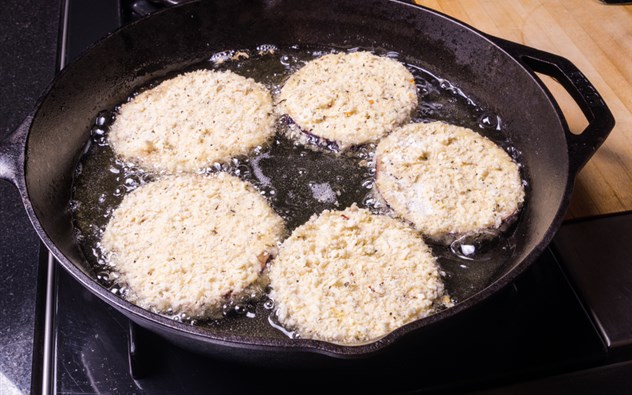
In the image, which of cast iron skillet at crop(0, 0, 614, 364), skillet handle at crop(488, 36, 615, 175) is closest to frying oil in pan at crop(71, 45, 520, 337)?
cast iron skillet at crop(0, 0, 614, 364)

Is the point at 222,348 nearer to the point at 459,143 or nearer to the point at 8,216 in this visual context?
the point at 459,143

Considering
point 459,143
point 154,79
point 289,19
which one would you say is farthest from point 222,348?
point 289,19

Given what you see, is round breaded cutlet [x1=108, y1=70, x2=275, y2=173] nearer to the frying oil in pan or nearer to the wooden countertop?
the frying oil in pan

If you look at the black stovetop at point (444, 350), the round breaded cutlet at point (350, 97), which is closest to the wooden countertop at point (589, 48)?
the black stovetop at point (444, 350)

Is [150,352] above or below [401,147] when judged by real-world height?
below

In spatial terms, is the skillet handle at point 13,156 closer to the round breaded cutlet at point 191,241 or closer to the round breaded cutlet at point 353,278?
the round breaded cutlet at point 191,241
